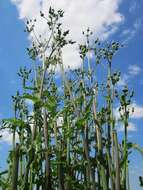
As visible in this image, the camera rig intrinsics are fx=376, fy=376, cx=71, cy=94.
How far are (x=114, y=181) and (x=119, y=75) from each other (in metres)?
6.54

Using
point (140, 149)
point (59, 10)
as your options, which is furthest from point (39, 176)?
point (59, 10)

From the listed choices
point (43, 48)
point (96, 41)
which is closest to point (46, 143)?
point (43, 48)

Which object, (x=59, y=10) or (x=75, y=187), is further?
(x=59, y=10)

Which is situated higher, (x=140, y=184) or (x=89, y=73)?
(x=89, y=73)

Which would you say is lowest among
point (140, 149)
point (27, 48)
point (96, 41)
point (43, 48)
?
point (140, 149)

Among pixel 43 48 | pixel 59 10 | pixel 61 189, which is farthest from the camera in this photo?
pixel 59 10

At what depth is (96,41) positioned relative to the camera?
11.2m

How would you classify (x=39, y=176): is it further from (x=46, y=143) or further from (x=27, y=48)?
(x=27, y=48)

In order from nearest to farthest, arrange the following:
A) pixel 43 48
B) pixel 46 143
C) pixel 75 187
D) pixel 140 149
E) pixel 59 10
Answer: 1. pixel 140 149
2. pixel 46 143
3. pixel 75 187
4. pixel 43 48
5. pixel 59 10

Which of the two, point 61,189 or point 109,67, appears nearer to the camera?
point 61,189

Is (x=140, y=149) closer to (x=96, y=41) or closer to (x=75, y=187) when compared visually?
(x=75, y=187)

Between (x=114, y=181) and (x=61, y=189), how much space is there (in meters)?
0.45

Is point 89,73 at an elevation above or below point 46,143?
above

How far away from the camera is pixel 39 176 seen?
345 cm
